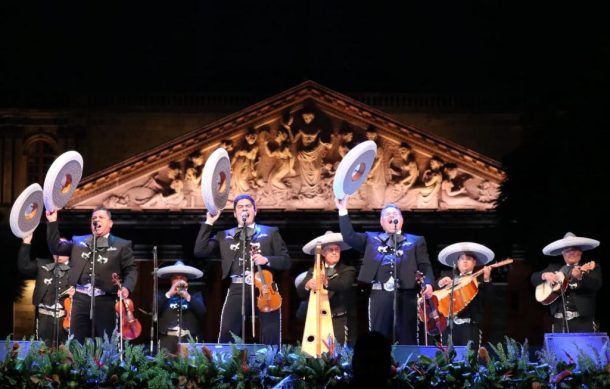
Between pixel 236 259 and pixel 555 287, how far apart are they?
4615 mm

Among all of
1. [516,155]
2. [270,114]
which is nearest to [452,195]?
[270,114]

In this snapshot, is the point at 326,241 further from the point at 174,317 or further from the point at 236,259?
the point at 174,317

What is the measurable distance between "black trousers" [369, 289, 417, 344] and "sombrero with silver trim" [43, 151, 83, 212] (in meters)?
4.03

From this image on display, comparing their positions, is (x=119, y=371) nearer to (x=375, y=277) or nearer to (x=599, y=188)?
(x=375, y=277)

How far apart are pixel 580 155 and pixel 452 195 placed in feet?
57.1

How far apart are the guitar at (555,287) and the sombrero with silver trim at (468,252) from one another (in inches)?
32.9

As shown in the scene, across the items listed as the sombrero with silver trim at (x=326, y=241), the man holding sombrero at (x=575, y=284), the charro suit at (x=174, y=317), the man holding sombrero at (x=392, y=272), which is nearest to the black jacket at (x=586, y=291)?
the man holding sombrero at (x=575, y=284)

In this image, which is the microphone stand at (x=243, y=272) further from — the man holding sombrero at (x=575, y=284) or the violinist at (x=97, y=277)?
the man holding sombrero at (x=575, y=284)

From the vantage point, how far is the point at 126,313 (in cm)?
1558

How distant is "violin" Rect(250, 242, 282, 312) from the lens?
14016mm

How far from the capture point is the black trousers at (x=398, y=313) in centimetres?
1380

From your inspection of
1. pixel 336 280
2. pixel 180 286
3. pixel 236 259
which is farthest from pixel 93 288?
pixel 180 286

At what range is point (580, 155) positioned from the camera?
25.5 m

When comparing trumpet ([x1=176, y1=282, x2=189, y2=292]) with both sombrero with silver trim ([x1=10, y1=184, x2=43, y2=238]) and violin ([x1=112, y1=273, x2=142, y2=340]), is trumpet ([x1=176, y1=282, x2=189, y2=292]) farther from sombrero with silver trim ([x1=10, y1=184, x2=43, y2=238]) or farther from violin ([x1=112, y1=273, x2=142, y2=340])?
sombrero with silver trim ([x1=10, y1=184, x2=43, y2=238])
